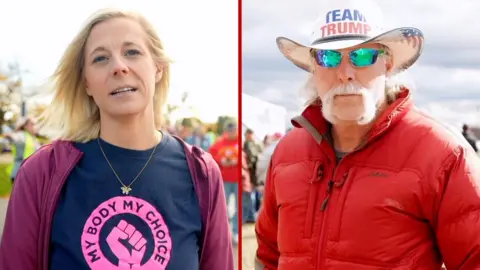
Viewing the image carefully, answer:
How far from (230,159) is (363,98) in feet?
1.35

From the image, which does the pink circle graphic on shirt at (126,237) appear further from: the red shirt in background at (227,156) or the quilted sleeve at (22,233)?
the red shirt in background at (227,156)

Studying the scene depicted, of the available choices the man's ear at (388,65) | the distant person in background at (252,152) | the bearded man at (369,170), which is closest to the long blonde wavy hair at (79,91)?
the bearded man at (369,170)

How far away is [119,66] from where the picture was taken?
162 cm

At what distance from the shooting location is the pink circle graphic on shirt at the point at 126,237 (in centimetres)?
162

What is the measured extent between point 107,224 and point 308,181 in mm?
559

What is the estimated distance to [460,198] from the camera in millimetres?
1553

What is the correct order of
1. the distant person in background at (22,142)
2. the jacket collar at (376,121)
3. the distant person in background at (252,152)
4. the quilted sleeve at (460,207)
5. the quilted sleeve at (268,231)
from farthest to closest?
the distant person in background at (252,152) → the quilted sleeve at (268,231) → the distant person in background at (22,142) → the jacket collar at (376,121) → the quilted sleeve at (460,207)

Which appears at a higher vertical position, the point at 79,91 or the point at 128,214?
the point at 79,91

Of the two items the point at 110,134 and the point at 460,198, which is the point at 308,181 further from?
the point at 110,134

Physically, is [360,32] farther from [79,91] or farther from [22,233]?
[22,233]

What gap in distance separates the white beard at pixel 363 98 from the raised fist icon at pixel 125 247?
60 cm

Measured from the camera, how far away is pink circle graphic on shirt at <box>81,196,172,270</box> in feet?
5.32

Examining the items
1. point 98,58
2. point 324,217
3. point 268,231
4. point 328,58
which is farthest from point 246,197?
point 98,58

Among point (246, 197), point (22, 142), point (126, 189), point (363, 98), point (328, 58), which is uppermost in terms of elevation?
point (328, 58)
